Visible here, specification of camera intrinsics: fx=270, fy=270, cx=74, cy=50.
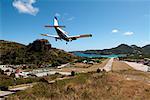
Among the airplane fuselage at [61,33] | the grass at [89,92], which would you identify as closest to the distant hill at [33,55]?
the grass at [89,92]

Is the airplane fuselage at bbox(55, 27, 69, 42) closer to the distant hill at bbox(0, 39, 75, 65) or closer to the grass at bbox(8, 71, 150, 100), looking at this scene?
the grass at bbox(8, 71, 150, 100)

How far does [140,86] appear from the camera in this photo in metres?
48.3

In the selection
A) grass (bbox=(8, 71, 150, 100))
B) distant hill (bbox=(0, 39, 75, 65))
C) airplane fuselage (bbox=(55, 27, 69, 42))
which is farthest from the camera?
distant hill (bbox=(0, 39, 75, 65))

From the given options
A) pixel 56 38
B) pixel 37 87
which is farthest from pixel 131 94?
pixel 56 38

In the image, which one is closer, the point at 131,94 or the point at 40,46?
the point at 131,94

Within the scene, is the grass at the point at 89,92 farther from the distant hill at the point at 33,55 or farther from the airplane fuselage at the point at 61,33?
the distant hill at the point at 33,55

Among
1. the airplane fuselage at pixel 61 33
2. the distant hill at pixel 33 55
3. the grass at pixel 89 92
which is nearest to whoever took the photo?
the airplane fuselage at pixel 61 33

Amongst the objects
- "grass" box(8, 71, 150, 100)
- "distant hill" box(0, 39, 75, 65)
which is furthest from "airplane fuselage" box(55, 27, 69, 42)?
"distant hill" box(0, 39, 75, 65)

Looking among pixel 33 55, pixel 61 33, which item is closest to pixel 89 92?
pixel 61 33

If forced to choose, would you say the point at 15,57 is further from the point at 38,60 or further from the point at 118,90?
the point at 118,90

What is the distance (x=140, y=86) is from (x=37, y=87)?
60.8ft

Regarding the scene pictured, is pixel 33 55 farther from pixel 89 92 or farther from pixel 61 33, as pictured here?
pixel 61 33

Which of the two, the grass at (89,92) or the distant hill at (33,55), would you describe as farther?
the distant hill at (33,55)

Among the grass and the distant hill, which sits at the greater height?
the distant hill
